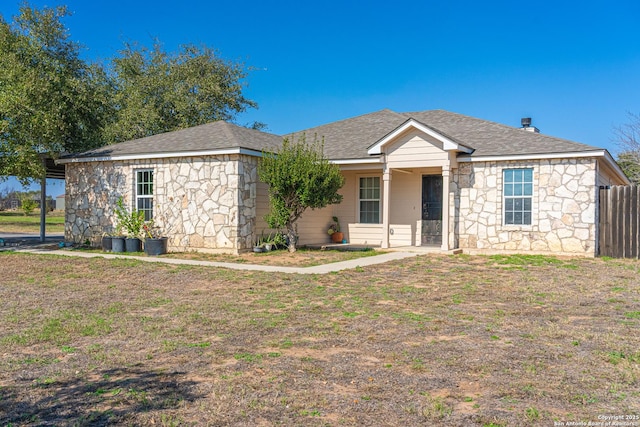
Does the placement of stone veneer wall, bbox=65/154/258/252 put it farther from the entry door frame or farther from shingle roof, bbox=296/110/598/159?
the entry door frame


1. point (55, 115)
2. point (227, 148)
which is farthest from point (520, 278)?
point (55, 115)

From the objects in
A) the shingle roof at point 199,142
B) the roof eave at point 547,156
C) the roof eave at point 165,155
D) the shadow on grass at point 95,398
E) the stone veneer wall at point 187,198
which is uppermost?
the shingle roof at point 199,142

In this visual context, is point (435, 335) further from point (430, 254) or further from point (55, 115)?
point (55, 115)

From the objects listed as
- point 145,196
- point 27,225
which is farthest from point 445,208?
point 27,225

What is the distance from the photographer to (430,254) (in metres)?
14.8

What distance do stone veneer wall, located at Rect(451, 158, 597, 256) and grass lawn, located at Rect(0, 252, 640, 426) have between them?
4575mm

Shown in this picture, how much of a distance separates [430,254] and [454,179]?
2.62 meters

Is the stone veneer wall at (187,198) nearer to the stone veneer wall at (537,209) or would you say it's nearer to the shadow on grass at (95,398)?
the stone veneer wall at (537,209)

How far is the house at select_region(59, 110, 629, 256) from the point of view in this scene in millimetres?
14438

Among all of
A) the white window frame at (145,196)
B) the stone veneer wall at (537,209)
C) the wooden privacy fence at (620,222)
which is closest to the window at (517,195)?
the stone veneer wall at (537,209)

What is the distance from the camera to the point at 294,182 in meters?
14.4

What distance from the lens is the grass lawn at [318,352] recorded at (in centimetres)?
385

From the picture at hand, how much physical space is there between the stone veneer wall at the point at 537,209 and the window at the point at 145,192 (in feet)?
31.1

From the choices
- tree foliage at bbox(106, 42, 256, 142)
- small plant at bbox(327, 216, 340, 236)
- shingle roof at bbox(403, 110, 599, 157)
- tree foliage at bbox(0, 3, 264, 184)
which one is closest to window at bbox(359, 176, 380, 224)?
small plant at bbox(327, 216, 340, 236)
